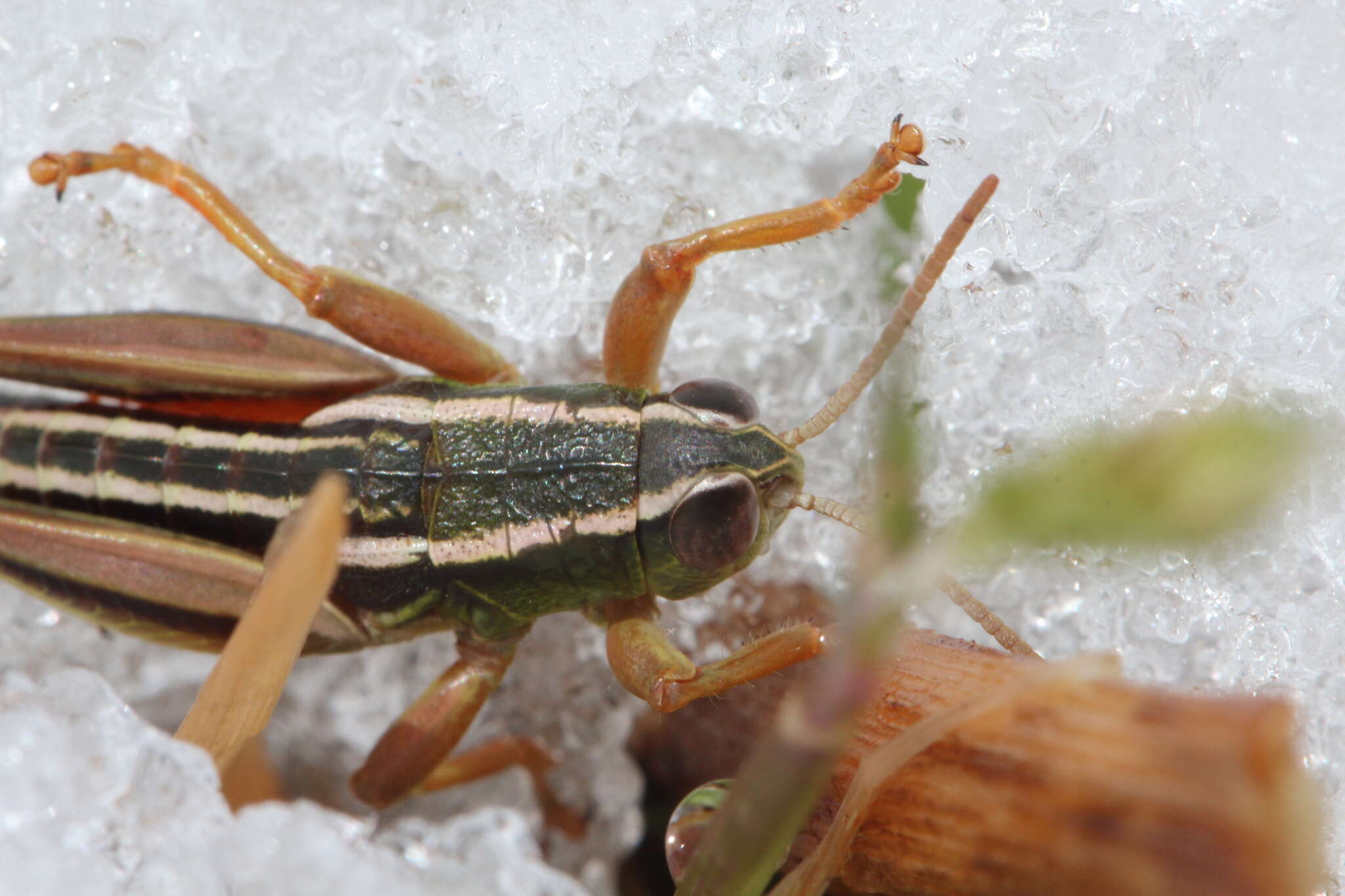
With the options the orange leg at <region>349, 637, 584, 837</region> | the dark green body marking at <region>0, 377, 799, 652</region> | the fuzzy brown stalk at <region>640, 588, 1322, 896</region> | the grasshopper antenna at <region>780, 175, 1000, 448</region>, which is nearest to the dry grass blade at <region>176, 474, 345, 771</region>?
the dark green body marking at <region>0, 377, 799, 652</region>

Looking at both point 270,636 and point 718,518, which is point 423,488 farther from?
point 270,636

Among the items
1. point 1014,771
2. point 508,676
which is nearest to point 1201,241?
point 1014,771

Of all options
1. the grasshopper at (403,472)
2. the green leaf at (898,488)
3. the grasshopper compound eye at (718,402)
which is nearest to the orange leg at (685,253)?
the grasshopper at (403,472)

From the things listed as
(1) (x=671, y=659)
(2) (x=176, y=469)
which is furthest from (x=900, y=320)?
(2) (x=176, y=469)

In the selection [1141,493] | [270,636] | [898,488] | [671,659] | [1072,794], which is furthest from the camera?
[671,659]

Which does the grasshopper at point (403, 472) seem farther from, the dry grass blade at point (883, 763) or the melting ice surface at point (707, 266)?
the dry grass blade at point (883, 763)

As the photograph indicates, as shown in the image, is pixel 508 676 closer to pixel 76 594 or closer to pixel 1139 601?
pixel 76 594

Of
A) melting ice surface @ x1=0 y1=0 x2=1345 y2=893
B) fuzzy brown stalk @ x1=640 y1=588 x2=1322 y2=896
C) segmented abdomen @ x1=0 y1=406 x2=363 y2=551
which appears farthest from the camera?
segmented abdomen @ x1=0 y1=406 x2=363 y2=551

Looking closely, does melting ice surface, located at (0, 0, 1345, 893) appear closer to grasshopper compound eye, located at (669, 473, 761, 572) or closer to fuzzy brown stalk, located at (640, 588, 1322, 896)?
grasshopper compound eye, located at (669, 473, 761, 572)

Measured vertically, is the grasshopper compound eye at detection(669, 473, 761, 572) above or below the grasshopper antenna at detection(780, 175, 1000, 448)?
below
